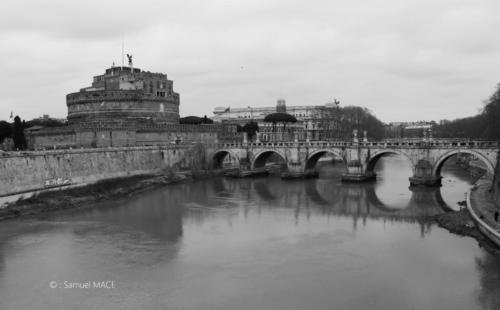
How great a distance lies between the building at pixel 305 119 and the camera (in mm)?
56531

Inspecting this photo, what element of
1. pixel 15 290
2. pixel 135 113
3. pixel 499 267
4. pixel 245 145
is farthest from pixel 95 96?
pixel 499 267

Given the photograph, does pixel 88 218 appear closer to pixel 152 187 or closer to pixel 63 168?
pixel 63 168

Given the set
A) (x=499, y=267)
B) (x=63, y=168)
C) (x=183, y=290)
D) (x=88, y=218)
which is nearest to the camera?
(x=183, y=290)

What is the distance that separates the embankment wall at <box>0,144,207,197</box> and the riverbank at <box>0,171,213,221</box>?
0.78 meters

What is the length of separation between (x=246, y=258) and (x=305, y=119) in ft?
168

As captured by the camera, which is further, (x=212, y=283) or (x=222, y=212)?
(x=222, y=212)

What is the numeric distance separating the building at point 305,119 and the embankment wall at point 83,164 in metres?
18.2

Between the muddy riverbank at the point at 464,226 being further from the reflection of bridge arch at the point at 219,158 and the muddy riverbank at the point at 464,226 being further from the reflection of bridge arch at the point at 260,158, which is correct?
the reflection of bridge arch at the point at 219,158

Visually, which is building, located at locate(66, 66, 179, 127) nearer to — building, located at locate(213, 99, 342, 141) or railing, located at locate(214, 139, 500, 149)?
railing, located at locate(214, 139, 500, 149)

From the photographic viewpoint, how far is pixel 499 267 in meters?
11.5

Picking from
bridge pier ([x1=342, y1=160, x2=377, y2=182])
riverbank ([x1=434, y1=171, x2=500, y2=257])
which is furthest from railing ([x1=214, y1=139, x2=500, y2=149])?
riverbank ([x1=434, y1=171, x2=500, y2=257])

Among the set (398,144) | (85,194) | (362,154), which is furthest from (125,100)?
(398,144)

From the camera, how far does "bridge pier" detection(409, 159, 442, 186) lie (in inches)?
973

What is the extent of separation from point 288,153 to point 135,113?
14856 millimetres
